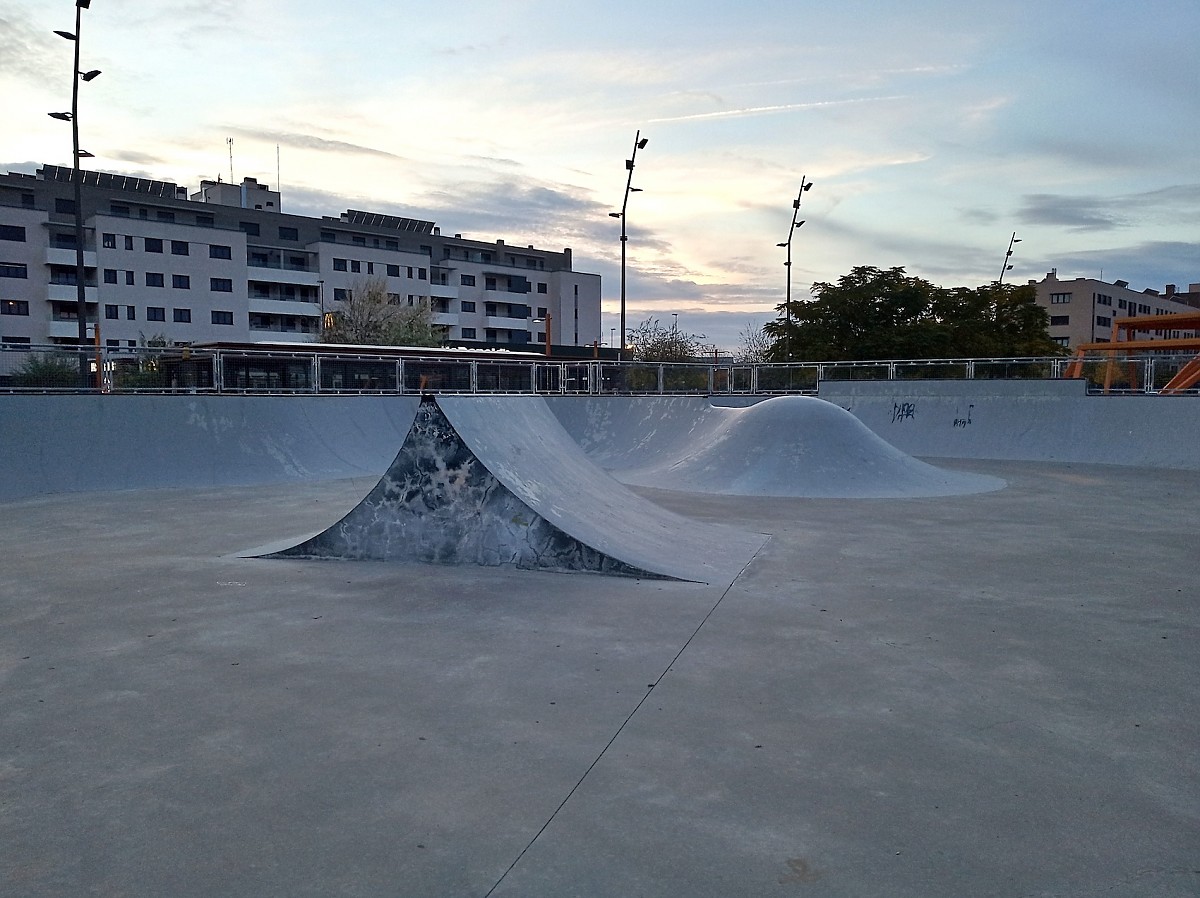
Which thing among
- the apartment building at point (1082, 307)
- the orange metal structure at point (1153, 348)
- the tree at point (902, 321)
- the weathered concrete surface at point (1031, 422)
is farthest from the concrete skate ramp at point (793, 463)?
the apartment building at point (1082, 307)

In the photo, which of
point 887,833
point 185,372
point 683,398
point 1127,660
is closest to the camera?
point 887,833

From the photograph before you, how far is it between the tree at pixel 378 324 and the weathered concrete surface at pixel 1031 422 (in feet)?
102

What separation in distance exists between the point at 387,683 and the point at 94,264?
202 ft

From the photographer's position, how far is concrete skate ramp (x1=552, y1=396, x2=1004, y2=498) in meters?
12.5

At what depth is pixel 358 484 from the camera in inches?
528

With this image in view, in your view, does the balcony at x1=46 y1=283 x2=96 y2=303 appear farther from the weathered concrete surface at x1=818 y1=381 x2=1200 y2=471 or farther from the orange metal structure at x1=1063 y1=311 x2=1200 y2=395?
the orange metal structure at x1=1063 y1=311 x2=1200 y2=395

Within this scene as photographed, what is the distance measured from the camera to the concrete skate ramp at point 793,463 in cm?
1249

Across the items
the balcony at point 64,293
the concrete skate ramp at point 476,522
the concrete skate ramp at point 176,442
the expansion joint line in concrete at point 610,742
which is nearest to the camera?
the expansion joint line in concrete at point 610,742

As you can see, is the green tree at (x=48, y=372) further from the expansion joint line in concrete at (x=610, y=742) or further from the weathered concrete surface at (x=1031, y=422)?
the weathered concrete surface at (x=1031, y=422)

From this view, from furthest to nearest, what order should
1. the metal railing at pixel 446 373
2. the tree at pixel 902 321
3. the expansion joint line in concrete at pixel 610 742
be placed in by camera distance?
the tree at pixel 902 321
the metal railing at pixel 446 373
the expansion joint line in concrete at pixel 610 742

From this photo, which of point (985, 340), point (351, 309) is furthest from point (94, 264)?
point (985, 340)

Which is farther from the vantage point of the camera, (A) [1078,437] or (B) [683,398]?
(A) [1078,437]

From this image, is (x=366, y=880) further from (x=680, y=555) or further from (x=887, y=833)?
(x=680, y=555)

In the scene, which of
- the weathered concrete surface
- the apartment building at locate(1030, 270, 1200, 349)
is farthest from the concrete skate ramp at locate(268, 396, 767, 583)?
the apartment building at locate(1030, 270, 1200, 349)
